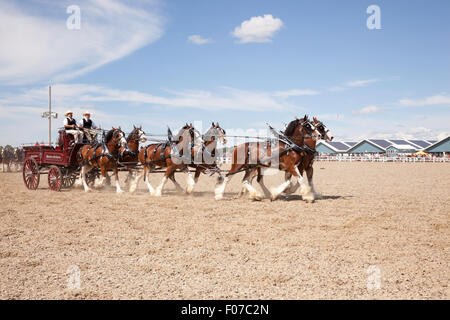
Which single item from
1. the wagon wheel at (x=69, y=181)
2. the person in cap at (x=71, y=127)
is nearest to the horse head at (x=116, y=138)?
the person in cap at (x=71, y=127)

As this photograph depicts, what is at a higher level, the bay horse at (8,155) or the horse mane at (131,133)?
the horse mane at (131,133)

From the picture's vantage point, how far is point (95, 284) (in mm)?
4672

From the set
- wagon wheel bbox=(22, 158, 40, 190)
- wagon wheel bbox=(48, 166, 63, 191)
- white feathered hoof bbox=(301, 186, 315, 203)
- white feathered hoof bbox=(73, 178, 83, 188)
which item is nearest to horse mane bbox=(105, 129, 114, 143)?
wagon wheel bbox=(48, 166, 63, 191)

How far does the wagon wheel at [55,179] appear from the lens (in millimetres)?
14221

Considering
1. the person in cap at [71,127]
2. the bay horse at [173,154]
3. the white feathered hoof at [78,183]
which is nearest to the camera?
the bay horse at [173,154]

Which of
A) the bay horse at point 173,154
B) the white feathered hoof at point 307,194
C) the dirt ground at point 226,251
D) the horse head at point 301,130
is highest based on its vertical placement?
the horse head at point 301,130

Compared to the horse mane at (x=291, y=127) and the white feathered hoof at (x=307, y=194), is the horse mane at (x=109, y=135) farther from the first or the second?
the white feathered hoof at (x=307, y=194)

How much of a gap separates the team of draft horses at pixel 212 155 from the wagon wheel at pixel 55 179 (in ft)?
2.68

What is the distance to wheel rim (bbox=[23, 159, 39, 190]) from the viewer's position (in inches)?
592

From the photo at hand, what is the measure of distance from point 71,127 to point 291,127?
27.8 feet

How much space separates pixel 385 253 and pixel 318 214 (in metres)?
3.31
